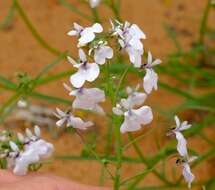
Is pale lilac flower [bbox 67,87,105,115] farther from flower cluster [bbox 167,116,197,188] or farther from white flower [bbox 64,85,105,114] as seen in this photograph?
flower cluster [bbox 167,116,197,188]

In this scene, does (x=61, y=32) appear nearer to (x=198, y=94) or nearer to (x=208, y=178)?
(x=198, y=94)

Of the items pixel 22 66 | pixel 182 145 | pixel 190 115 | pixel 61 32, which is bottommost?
pixel 182 145

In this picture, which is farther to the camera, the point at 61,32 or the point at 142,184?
the point at 61,32

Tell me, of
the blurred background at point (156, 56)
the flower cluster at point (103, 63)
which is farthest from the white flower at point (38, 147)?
the blurred background at point (156, 56)

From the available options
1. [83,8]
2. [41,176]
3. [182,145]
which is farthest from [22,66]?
[182,145]

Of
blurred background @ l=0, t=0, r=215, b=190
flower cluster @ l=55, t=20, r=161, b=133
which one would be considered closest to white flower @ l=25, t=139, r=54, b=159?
flower cluster @ l=55, t=20, r=161, b=133

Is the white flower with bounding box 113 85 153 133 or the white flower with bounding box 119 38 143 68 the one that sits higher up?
the white flower with bounding box 119 38 143 68
